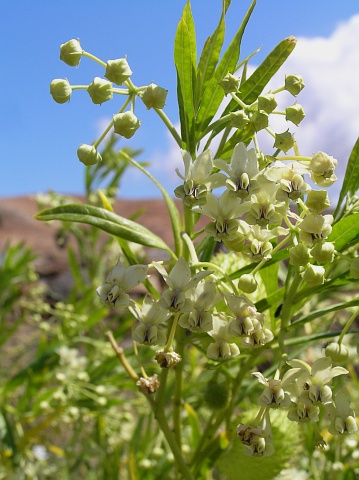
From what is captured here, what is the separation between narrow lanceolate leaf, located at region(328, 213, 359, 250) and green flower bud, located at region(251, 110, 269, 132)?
12cm

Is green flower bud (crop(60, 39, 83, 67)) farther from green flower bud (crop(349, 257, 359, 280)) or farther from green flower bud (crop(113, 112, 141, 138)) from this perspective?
green flower bud (crop(349, 257, 359, 280))

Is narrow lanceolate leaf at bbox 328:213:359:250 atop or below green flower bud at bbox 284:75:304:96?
below

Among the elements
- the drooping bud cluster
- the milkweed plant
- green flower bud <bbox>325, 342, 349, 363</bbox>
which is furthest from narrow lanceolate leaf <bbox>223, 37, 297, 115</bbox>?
green flower bud <bbox>325, 342, 349, 363</bbox>

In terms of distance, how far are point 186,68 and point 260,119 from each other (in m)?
0.13

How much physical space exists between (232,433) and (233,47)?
41 centimetres

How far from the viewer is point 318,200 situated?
53cm

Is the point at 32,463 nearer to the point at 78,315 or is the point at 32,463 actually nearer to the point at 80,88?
the point at 78,315

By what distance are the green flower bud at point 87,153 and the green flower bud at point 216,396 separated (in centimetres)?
32

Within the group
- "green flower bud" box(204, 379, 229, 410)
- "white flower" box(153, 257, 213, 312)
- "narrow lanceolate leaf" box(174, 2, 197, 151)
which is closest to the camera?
"white flower" box(153, 257, 213, 312)

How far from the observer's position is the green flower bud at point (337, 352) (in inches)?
22.8

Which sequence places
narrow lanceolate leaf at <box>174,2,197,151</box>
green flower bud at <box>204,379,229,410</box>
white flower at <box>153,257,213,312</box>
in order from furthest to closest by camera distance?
green flower bud at <box>204,379,229,410</box>, narrow lanceolate leaf at <box>174,2,197,151</box>, white flower at <box>153,257,213,312</box>

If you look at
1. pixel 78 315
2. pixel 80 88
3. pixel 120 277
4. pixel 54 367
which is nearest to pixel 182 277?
pixel 120 277

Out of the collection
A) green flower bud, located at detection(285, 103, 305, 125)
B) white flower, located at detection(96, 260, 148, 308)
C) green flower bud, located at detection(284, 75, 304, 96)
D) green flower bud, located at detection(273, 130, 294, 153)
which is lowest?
white flower, located at detection(96, 260, 148, 308)

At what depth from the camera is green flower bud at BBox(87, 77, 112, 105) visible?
1.89 ft
